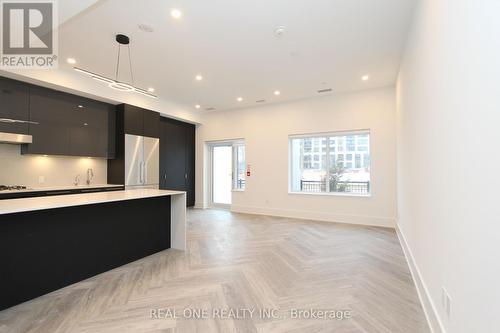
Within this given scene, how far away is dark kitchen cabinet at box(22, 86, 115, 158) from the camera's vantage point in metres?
4.35

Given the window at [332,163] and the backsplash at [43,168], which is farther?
the window at [332,163]

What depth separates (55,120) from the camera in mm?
4598

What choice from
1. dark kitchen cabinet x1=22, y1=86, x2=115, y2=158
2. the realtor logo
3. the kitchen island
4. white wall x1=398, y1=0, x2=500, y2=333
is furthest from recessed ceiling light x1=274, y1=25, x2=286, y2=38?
dark kitchen cabinet x1=22, y1=86, x2=115, y2=158

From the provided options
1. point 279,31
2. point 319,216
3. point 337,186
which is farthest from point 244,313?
point 337,186

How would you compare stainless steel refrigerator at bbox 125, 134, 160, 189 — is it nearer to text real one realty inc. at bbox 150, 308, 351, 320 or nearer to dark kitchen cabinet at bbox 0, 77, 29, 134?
dark kitchen cabinet at bbox 0, 77, 29, 134

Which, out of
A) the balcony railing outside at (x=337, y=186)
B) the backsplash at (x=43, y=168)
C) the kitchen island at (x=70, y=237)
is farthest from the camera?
the balcony railing outside at (x=337, y=186)

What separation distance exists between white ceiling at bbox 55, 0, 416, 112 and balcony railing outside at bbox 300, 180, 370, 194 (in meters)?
2.29

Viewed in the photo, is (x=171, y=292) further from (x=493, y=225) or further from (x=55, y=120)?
(x=55, y=120)

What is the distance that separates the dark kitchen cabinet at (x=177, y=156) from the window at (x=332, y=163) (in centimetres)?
340

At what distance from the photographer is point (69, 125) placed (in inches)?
189

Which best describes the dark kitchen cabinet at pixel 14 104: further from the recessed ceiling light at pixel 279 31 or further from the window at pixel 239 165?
the window at pixel 239 165

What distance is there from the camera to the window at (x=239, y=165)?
766 cm

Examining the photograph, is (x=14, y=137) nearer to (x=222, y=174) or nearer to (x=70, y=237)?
(x=70, y=237)

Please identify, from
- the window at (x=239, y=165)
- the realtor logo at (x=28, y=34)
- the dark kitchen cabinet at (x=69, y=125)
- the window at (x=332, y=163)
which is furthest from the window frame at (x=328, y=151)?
the realtor logo at (x=28, y=34)
